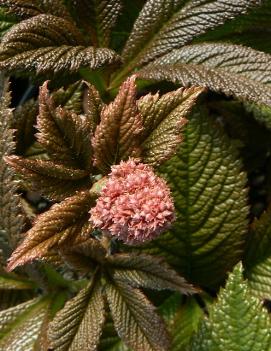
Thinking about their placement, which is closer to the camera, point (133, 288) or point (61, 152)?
point (61, 152)

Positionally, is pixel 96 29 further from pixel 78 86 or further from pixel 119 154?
pixel 119 154

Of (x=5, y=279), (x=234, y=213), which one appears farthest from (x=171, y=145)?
(x=5, y=279)

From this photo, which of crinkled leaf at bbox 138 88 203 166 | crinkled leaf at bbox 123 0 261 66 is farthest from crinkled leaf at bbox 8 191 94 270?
crinkled leaf at bbox 123 0 261 66

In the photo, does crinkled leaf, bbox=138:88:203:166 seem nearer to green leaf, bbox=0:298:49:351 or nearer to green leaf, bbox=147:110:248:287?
green leaf, bbox=147:110:248:287

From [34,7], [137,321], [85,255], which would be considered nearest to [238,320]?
[137,321]

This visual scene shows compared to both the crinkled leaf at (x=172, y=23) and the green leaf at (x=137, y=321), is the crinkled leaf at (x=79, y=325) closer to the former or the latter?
the green leaf at (x=137, y=321)

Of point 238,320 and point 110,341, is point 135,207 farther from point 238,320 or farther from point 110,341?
point 110,341
